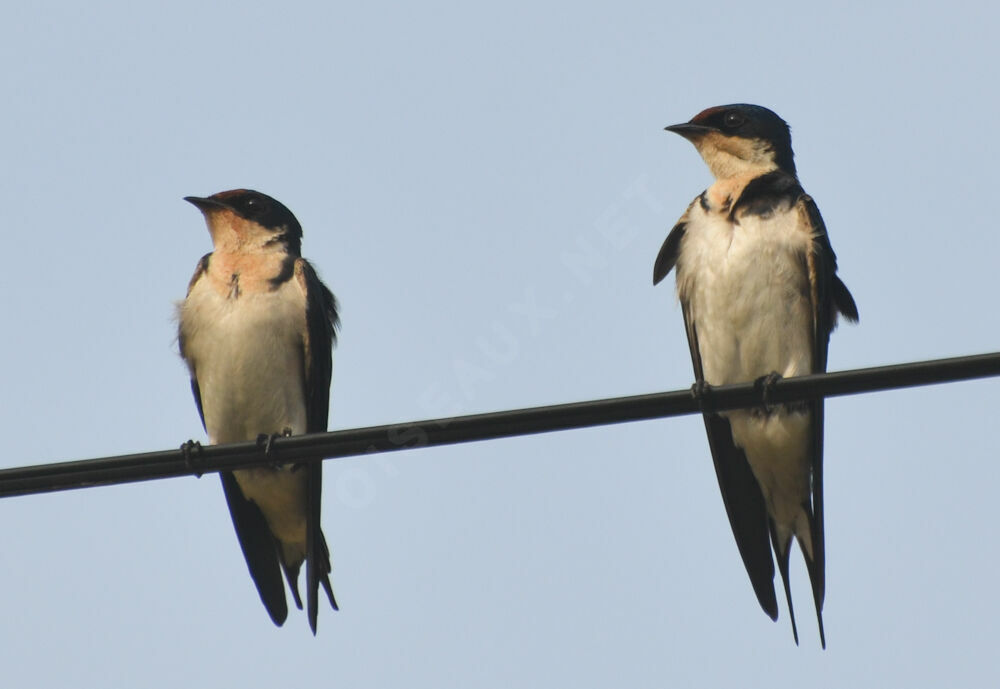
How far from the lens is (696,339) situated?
693 cm

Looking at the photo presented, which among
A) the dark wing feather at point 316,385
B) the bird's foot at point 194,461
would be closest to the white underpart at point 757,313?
the dark wing feather at point 316,385

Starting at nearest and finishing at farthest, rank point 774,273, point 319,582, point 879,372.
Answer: point 879,372
point 774,273
point 319,582

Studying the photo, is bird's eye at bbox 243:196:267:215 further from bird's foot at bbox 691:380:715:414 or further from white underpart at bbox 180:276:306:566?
bird's foot at bbox 691:380:715:414

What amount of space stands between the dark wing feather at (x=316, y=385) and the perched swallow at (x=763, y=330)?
5.19ft

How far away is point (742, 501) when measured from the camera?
689cm

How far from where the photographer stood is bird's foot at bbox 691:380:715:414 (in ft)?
14.3

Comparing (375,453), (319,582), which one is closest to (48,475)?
(375,453)

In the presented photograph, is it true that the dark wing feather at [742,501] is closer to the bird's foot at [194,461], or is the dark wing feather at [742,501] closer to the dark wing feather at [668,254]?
the dark wing feather at [668,254]

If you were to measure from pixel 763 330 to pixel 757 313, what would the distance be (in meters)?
0.08

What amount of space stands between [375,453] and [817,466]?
9.35ft

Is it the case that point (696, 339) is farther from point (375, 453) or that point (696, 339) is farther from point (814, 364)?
point (375, 453)

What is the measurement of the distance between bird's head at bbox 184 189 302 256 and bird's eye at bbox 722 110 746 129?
2.18 m

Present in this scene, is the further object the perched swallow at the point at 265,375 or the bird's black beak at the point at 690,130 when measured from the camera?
the bird's black beak at the point at 690,130

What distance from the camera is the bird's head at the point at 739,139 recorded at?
7438mm
